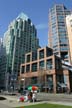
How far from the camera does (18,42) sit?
565 ft

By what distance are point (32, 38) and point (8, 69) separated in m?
46.8

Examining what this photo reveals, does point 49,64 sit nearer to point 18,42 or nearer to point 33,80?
point 33,80

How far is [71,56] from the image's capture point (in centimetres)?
13512

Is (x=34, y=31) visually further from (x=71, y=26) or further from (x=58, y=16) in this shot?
(x=71, y=26)

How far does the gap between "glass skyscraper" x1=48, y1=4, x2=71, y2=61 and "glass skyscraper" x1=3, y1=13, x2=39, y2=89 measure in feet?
95.8

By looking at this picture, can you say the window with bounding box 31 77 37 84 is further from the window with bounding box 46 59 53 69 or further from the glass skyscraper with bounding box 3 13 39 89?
the glass skyscraper with bounding box 3 13 39 89

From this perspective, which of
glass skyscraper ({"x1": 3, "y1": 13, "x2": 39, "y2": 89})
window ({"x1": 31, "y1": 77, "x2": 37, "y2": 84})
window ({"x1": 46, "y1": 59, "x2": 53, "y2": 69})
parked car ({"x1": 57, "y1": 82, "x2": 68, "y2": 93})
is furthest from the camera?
glass skyscraper ({"x1": 3, "y1": 13, "x2": 39, "y2": 89})

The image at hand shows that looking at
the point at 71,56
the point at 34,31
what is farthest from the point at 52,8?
the point at 71,56

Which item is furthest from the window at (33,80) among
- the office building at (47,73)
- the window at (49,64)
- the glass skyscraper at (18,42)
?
the glass skyscraper at (18,42)

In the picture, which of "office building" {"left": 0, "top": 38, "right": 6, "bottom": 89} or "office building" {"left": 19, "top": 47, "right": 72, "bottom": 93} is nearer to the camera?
"office building" {"left": 19, "top": 47, "right": 72, "bottom": 93}

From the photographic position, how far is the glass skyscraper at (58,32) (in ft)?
478

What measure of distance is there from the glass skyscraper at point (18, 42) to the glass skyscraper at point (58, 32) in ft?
95.8

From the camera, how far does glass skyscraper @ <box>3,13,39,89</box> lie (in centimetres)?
16462

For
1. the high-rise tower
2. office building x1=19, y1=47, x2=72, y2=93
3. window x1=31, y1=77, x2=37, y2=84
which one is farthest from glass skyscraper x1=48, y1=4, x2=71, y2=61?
window x1=31, y1=77, x2=37, y2=84
